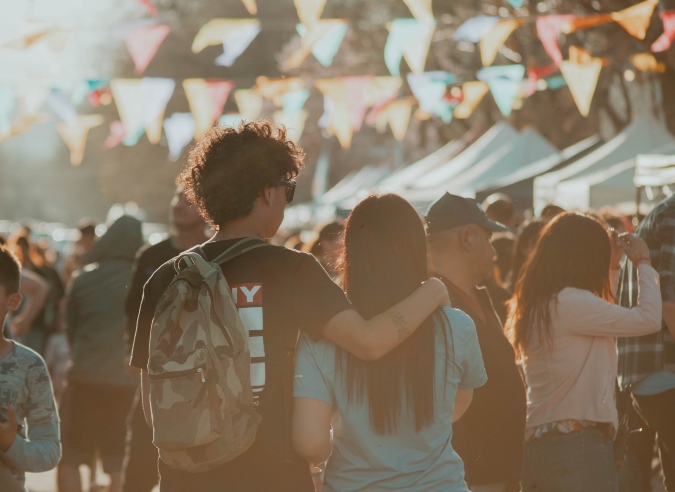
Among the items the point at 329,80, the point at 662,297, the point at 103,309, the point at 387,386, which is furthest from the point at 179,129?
the point at 387,386

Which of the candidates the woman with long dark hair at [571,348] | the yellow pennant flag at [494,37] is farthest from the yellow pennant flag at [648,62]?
the woman with long dark hair at [571,348]

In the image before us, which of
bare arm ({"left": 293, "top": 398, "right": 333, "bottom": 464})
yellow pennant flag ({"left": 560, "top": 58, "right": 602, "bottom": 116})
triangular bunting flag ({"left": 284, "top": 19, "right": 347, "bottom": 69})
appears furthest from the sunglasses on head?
yellow pennant flag ({"left": 560, "top": 58, "right": 602, "bottom": 116})

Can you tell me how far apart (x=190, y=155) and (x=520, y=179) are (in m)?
14.3

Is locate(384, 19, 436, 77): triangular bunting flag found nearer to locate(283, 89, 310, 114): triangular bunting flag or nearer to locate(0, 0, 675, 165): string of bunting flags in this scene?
locate(0, 0, 675, 165): string of bunting flags

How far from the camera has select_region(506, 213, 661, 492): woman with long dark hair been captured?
4523 millimetres

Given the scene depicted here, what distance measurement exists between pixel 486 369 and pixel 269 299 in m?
1.21

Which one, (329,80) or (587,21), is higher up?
(329,80)

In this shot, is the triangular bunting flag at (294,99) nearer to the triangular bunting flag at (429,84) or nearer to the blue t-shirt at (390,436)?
the triangular bunting flag at (429,84)

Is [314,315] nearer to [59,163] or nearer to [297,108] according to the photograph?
[297,108]

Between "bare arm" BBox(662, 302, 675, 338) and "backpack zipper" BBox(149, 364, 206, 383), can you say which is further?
"bare arm" BBox(662, 302, 675, 338)

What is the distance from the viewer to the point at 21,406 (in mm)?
3652

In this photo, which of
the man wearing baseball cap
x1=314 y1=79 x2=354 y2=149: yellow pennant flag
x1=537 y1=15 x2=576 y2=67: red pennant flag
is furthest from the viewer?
x1=314 y1=79 x2=354 y2=149: yellow pennant flag

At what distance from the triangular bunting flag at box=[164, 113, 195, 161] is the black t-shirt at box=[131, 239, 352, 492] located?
17246 mm

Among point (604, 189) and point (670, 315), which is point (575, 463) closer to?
point (670, 315)
